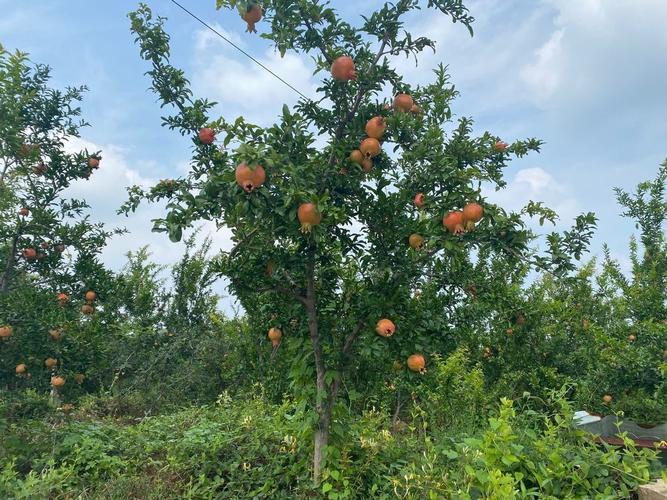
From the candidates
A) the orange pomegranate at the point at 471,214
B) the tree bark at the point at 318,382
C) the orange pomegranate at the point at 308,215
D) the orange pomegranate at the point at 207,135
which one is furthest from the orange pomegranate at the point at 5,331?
the orange pomegranate at the point at 471,214

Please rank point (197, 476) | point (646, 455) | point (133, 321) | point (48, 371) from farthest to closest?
point (133, 321) → point (48, 371) → point (197, 476) → point (646, 455)

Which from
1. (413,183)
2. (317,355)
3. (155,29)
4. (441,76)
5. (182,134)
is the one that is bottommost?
(317,355)

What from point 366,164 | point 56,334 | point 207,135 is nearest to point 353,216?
point 366,164

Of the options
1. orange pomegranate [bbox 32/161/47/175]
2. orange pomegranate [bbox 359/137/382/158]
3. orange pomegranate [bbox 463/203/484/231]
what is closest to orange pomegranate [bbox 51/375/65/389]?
orange pomegranate [bbox 32/161/47/175]

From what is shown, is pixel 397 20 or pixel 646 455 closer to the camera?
pixel 646 455

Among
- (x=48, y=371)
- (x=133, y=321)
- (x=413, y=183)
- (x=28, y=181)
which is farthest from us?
(x=133, y=321)

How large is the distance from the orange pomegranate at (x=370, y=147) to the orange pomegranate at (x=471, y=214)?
734 millimetres

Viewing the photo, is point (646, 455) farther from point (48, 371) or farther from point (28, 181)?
point (28, 181)

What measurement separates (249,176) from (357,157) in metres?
0.95

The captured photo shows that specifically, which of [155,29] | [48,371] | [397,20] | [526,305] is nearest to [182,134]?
[155,29]

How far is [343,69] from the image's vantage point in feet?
10.8

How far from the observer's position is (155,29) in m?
4.33

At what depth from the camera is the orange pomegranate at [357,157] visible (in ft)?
10.9

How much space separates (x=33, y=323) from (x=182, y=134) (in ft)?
9.13
